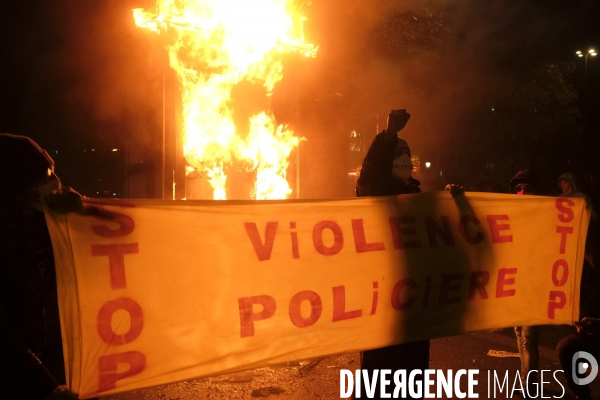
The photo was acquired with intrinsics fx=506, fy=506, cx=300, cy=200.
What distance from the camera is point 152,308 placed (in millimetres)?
2742

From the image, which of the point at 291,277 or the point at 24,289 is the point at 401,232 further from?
the point at 24,289

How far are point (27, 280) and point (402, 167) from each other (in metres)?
2.45

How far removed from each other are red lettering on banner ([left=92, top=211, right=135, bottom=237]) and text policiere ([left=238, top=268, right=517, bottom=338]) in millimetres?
757

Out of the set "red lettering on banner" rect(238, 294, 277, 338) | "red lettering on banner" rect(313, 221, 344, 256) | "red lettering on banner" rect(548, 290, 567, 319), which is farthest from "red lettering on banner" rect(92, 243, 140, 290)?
"red lettering on banner" rect(548, 290, 567, 319)

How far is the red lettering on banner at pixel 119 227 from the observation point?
8.86 feet

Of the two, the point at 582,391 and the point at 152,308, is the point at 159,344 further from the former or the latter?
the point at 582,391

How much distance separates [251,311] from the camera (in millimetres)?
3006

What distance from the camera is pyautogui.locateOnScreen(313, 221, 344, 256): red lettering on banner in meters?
3.28

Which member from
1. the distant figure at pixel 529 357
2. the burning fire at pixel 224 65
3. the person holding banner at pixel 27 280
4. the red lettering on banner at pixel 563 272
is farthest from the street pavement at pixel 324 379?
the burning fire at pixel 224 65

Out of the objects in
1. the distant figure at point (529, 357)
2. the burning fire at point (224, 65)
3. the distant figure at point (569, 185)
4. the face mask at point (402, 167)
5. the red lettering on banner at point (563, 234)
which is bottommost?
the distant figure at point (529, 357)

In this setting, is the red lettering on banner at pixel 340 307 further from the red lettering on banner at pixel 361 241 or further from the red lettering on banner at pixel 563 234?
the red lettering on banner at pixel 563 234

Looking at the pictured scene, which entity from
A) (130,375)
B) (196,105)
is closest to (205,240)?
(130,375)

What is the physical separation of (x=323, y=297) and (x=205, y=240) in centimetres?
84

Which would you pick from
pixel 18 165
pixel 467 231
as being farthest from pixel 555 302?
pixel 18 165
